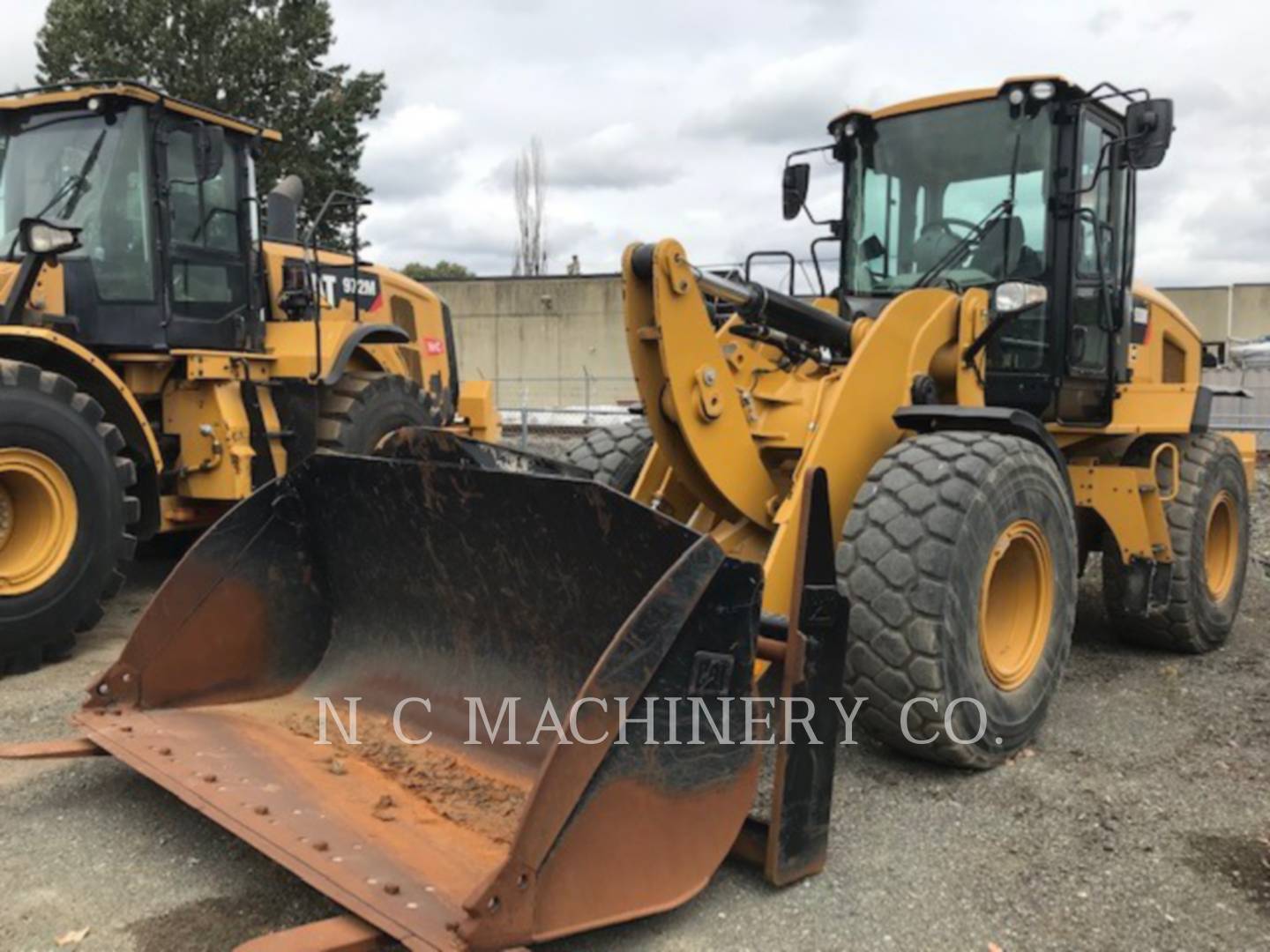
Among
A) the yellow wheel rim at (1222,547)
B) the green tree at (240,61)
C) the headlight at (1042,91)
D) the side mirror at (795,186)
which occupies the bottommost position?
the yellow wheel rim at (1222,547)

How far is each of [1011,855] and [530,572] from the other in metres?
1.69

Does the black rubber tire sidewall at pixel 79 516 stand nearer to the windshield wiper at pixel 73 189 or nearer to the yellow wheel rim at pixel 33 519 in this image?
the yellow wheel rim at pixel 33 519

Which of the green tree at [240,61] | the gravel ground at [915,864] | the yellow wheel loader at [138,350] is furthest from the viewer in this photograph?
the green tree at [240,61]

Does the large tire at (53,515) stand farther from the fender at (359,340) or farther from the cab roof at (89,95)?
the cab roof at (89,95)

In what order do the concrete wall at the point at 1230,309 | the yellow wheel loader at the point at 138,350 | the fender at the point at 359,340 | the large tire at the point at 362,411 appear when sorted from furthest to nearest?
the concrete wall at the point at 1230,309 < the large tire at the point at 362,411 < the fender at the point at 359,340 < the yellow wheel loader at the point at 138,350

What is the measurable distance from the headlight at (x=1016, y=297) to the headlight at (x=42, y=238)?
177 inches

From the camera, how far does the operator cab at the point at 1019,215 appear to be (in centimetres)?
487

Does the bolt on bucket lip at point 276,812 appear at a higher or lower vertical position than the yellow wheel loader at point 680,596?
lower

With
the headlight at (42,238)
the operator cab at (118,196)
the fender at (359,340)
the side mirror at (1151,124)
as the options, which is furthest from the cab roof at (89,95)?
the side mirror at (1151,124)

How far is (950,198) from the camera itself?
5.08 meters

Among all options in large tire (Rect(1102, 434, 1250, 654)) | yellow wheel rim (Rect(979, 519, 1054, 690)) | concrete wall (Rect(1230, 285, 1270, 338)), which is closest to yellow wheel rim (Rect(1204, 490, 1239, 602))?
large tire (Rect(1102, 434, 1250, 654))

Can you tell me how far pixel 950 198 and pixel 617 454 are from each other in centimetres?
193

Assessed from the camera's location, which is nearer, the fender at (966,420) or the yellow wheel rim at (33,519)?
the fender at (966,420)

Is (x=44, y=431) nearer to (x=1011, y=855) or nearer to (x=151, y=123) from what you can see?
(x=151, y=123)
